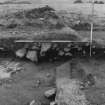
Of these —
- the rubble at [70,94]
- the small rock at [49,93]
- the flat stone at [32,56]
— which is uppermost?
the flat stone at [32,56]

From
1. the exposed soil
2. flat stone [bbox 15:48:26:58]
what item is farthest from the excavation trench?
flat stone [bbox 15:48:26:58]

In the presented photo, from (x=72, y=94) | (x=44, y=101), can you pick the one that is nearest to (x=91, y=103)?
(x=72, y=94)

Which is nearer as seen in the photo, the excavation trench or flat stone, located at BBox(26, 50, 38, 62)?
the excavation trench

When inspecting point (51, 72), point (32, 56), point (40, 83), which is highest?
point (32, 56)

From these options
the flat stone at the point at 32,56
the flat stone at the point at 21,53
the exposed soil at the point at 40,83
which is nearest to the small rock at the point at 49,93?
the exposed soil at the point at 40,83

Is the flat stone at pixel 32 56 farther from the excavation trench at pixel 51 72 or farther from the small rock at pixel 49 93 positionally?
the small rock at pixel 49 93

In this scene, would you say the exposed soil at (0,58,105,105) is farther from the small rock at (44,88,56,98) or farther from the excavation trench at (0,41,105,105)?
the small rock at (44,88,56,98)

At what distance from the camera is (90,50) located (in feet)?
18.2

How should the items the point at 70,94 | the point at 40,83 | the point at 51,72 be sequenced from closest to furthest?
the point at 70,94, the point at 40,83, the point at 51,72

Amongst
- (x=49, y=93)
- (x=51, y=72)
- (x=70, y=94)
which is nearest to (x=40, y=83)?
(x=51, y=72)

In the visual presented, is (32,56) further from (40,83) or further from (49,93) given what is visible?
(49,93)

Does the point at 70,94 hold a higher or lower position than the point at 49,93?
higher

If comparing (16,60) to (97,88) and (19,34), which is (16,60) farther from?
(97,88)

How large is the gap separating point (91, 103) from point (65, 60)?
2.22 meters
